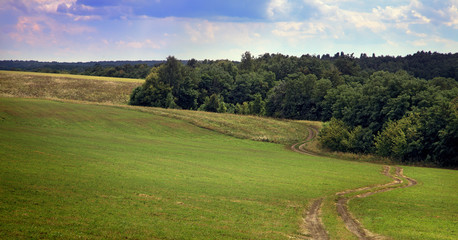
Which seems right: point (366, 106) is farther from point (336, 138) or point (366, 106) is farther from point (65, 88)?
point (65, 88)

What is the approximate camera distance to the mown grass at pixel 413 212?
2023cm

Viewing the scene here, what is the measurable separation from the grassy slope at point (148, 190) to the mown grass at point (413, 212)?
14.2ft

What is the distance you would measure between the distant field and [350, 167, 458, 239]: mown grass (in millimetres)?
114098

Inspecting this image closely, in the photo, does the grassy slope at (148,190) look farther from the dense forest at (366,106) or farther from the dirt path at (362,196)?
the dense forest at (366,106)

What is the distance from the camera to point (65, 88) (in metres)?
134

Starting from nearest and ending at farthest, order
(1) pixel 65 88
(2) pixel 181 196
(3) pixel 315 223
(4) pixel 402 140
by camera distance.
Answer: (3) pixel 315 223 < (2) pixel 181 196 < (4) pixel 402 140 < (1) pixel 65 88

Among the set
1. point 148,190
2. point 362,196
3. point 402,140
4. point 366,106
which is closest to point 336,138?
point 366,106

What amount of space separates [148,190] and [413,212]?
18.8 meters

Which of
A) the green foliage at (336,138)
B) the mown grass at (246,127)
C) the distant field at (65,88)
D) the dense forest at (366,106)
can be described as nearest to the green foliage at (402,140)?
the dense forest at (366,106)

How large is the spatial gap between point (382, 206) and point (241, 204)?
11132mm

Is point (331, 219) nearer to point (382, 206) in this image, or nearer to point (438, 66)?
point (382, 206)

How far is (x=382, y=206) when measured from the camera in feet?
88.3

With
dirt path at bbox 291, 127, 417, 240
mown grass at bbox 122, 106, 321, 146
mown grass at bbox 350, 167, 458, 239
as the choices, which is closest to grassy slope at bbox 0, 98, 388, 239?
dirt path at bbox 291, 127, 417, 240

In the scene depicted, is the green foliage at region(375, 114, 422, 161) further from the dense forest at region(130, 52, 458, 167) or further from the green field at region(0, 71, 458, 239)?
the green field at region(0, 71, 458, 239)
